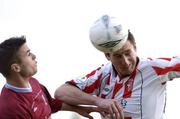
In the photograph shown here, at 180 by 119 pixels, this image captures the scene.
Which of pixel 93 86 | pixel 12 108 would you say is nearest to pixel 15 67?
pixel 12 108

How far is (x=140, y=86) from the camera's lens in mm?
3875

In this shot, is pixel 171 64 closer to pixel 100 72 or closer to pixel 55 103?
pixel 100 72

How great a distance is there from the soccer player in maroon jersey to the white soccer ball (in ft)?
2.51

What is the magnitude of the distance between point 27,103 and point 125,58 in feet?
4.04

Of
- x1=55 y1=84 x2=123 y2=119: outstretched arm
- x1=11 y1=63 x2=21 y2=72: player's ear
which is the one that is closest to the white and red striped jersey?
x1=55 y1=84 x2=123 y2=119: outstretched arm

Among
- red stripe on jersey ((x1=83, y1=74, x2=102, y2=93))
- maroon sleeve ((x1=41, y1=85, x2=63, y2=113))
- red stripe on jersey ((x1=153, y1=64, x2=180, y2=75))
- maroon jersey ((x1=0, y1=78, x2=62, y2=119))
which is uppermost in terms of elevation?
red stripe on jersey ((x1=153, y1=64, x2=180, y2=75))

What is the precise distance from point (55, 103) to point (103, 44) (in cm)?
127

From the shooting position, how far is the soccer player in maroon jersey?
414cm

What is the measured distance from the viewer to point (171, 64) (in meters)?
3.64

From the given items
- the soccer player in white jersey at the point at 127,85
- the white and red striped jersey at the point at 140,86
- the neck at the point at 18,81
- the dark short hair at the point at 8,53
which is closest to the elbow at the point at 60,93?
the soccer player in white jersey at the point at 127,85

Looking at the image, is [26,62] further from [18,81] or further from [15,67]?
[18,81]

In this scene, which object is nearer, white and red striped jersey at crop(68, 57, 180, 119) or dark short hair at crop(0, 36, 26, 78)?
white and red striped jersey at crop(68, 57, 180, 119)

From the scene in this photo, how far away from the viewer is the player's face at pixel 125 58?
367 cm

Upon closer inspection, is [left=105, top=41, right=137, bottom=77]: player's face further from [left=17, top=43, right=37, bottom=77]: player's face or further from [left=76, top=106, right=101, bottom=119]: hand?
[left=17, top=43, right=37, bottom=77]: player's face
